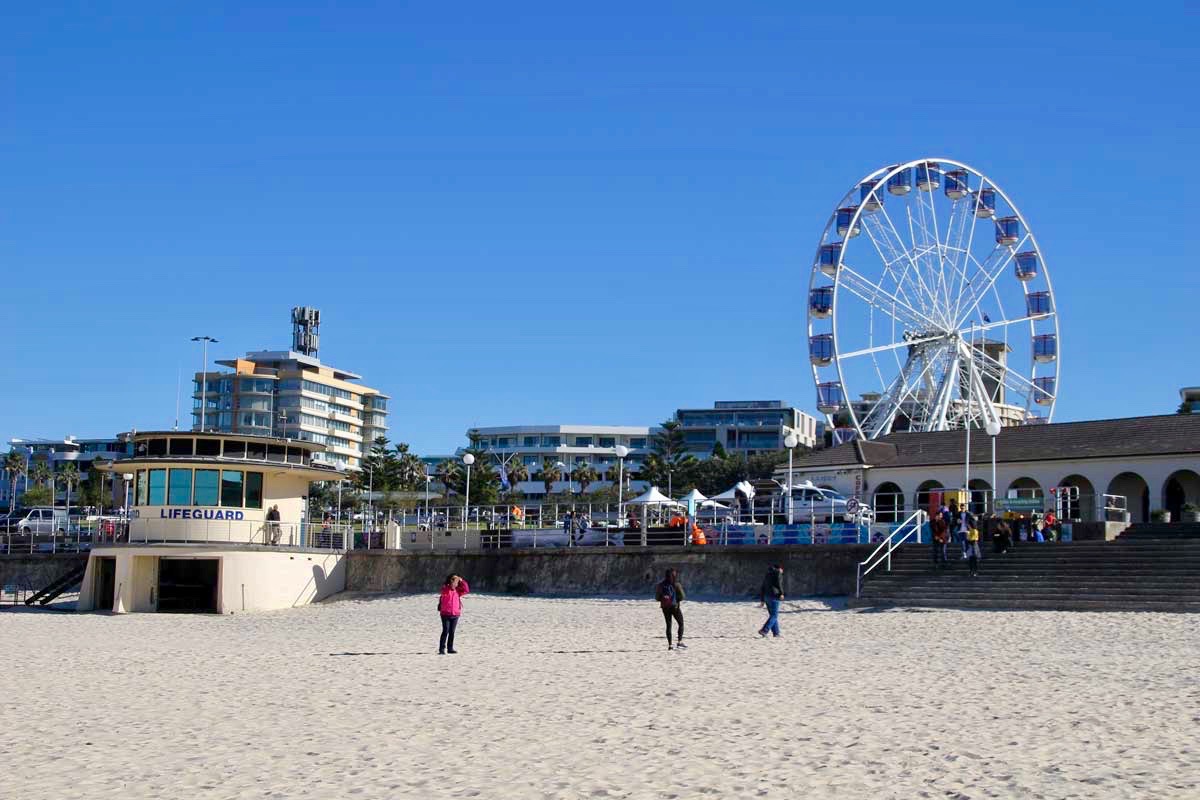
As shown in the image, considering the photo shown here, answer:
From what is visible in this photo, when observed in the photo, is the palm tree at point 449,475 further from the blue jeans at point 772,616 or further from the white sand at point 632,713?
the blue jeans at point 772,616

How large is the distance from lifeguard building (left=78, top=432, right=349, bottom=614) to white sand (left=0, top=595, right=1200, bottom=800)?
8.06m

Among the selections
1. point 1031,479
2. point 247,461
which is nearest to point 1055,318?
point 1031,479

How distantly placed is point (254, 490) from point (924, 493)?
17.1 meters

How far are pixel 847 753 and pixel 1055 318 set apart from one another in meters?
41.4

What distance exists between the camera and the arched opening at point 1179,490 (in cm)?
3516

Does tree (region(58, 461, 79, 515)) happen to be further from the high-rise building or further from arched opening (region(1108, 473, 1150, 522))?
arched opening (region(1108, 473, 1150, 522))

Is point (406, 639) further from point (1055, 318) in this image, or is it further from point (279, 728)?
point (1055, 318)

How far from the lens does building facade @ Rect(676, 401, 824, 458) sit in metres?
129

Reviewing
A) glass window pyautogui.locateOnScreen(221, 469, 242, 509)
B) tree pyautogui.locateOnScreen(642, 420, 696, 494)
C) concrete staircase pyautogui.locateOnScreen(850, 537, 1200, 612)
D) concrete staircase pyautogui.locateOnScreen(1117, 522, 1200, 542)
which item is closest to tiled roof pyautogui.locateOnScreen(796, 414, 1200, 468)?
concrete staircase pyautogui.locateOnScreen(1117, 522, 1200, 542)

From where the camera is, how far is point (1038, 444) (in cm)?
3822

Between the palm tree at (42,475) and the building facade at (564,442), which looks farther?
the building facade at (564,442)

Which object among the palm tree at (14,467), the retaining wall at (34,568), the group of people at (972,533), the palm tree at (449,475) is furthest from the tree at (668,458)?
the palm tree at (14,467)

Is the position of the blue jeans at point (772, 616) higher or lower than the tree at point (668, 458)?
lower

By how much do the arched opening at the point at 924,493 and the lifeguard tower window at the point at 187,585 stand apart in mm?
17880
